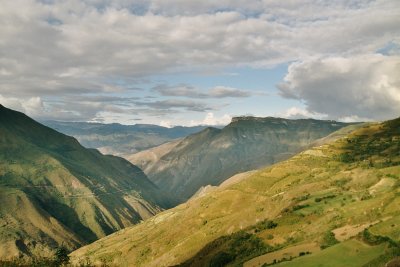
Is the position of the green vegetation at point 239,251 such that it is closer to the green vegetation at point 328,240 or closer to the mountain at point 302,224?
the mountain at point 302,224

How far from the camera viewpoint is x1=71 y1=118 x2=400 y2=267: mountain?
153ft

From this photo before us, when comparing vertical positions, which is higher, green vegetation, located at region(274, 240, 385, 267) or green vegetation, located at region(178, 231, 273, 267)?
green vegetation, located at region(274, 240, 385, 267)

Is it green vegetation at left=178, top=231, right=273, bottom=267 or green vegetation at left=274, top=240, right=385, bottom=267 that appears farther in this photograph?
green vegetation at left=178, top=231, right=273, bottom=267

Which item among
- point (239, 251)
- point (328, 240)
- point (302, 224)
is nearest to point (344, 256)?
point (328, 240)

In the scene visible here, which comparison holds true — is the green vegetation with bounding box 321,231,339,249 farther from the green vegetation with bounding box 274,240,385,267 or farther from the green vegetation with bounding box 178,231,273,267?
the green vegetation with bounding box 178,231,273,267

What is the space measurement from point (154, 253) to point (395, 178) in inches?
3296

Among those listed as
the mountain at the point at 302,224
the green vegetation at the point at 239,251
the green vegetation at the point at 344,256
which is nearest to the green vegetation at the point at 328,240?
the mountain at the point at 302,224

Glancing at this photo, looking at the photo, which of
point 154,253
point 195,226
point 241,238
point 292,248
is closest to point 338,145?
point 195,226

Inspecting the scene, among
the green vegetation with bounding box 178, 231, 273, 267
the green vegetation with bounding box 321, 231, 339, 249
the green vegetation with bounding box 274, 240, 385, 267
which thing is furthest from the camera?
the green vegetation with bounding box 178, 231, 273, 267

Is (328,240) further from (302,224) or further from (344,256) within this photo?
(302,224)

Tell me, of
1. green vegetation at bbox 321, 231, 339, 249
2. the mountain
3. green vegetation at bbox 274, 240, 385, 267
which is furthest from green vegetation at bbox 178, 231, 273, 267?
green vegetation at bbox 274, 240, 385, 267

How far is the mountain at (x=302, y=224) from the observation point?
46.8 meters

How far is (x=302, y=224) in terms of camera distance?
72312mm

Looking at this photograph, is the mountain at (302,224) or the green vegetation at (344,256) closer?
the green vegetation at (344,256)
